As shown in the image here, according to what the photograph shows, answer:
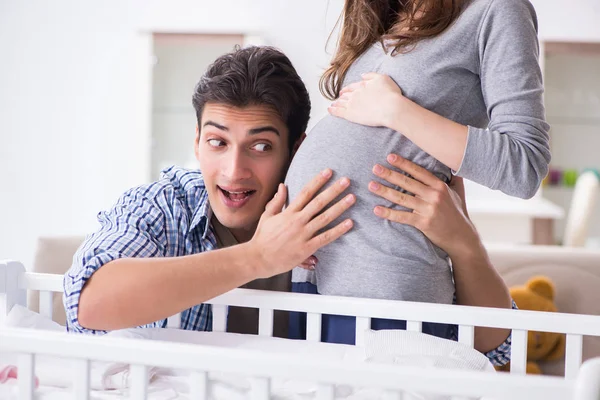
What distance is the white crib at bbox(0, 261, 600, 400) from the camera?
0.58 m

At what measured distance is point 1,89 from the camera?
13.5ft

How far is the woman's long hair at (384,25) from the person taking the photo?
97cm

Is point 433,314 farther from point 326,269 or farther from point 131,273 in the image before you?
point 131,273

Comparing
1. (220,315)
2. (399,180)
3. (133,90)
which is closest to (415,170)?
(399,180)

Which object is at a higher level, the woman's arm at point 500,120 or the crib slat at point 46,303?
the woman's arm at point 500,120

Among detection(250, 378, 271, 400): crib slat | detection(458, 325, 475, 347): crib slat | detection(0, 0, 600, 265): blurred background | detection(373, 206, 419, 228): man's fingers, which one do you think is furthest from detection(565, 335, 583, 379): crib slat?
detection(0, 0, 600, 265): blurred background

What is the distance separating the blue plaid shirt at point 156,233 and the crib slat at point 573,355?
0.18m

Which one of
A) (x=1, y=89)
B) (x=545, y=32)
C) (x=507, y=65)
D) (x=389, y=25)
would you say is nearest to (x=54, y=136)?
(x=1, y=89)

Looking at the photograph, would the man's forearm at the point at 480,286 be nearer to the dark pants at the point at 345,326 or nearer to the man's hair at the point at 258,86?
the dark pants at the point at 345,326

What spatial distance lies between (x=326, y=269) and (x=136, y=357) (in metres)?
0.41

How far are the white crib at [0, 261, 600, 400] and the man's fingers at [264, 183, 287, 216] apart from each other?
0.13 metres

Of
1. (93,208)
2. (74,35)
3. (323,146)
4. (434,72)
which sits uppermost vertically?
(74,35)

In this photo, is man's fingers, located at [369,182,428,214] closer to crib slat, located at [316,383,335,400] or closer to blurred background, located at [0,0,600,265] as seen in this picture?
crib slat, located at [316,383,335,400]

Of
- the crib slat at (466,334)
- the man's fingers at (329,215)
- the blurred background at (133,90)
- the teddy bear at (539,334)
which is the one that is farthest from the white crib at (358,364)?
the blurred background at (133,90)
